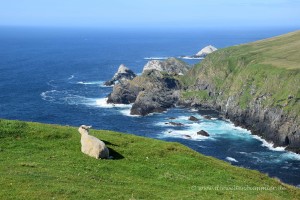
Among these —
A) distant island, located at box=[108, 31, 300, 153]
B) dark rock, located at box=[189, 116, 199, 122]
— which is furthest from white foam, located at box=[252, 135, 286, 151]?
dark rock, located at box=[189, 116, 199, 122]

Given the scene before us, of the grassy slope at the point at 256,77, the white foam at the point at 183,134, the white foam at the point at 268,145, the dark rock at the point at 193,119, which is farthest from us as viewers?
the dark rock at the point at 193,119

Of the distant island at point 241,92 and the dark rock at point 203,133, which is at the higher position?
the distant island at point 241,92

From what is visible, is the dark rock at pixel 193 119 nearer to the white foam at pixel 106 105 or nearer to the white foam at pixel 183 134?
the white foam at pixel 183 134

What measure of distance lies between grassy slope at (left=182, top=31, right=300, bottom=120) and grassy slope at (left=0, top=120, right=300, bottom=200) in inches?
3731

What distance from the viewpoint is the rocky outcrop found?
15749 cm

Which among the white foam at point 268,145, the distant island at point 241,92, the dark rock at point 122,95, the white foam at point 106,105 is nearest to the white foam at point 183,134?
the white foam at point 268,145

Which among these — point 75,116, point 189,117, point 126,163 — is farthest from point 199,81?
point 126,163

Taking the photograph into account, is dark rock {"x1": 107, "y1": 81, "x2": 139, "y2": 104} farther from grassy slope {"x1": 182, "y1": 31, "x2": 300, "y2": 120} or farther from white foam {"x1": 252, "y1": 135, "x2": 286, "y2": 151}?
white foam {"x1": 252, "y1": 135, "x2": 286, "y2": 151}

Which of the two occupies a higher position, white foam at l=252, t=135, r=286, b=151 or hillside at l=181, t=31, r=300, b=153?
hillside at l=181, t=31, r=300, b=153

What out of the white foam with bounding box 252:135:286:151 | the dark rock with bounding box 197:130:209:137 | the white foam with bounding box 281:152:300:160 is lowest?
the white foam with bounding box 252:135:286:151

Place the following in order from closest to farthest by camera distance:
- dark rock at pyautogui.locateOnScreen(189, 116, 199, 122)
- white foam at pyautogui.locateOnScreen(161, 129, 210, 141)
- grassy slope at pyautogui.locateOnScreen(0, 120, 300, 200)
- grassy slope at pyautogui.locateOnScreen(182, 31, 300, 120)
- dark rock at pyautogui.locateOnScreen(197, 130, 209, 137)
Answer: grassy slope at pyautogui.locateOnScreen(0, 120, 300, 200), white foam at pyautogui.locateOnScreen(161, 129, 210, 141), dark rock at pyautogui.locateOnScreen(197, 130, 209, 137), grassy slope at pyautogui.locateOnScreen(182, 31, 300, 120), dark rock at pyautogui.locateOnScreen(189, 116, 199, 122)

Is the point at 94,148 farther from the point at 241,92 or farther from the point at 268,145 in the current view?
the point at 241,92

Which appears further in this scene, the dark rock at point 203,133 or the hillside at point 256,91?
the dark rock at point 203,133

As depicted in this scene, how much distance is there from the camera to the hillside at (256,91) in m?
126
